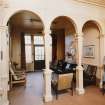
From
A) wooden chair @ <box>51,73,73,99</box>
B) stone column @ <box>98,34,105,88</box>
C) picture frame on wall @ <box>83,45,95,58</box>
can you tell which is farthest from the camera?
picture frame on wall @ <box>83,45,95,58</box>

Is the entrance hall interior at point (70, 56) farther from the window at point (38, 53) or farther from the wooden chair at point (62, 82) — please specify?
the window at point (38, 53)

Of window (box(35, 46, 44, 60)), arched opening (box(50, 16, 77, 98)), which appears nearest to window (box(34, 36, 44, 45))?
window (box(35, 46, 44, 60))

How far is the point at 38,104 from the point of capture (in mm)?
4426

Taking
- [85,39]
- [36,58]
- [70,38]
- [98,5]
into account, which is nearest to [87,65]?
[85,39]

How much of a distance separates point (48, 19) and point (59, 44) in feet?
20.8

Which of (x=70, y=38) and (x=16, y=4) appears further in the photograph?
(x=70, y=38)

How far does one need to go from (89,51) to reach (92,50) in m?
0.23

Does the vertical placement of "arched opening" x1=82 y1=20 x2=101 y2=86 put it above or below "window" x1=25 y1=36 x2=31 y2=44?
below

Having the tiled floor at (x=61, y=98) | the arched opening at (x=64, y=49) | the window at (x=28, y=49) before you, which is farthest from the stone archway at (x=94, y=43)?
the window at (x=28, y=49)

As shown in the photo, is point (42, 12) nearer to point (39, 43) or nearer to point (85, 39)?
point (85, 39)

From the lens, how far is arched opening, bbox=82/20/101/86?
20.4 ft

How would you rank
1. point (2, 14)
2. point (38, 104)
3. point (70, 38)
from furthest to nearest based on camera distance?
point (70, 38) → point (38, 104) → point (2, 14)

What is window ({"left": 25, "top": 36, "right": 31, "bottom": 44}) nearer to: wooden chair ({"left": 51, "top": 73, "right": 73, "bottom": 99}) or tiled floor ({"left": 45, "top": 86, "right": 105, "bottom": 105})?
wooden chair ({"left": 51, "top": 73, "right": 73, "bottom": 99})

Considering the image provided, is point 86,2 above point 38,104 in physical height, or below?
above
